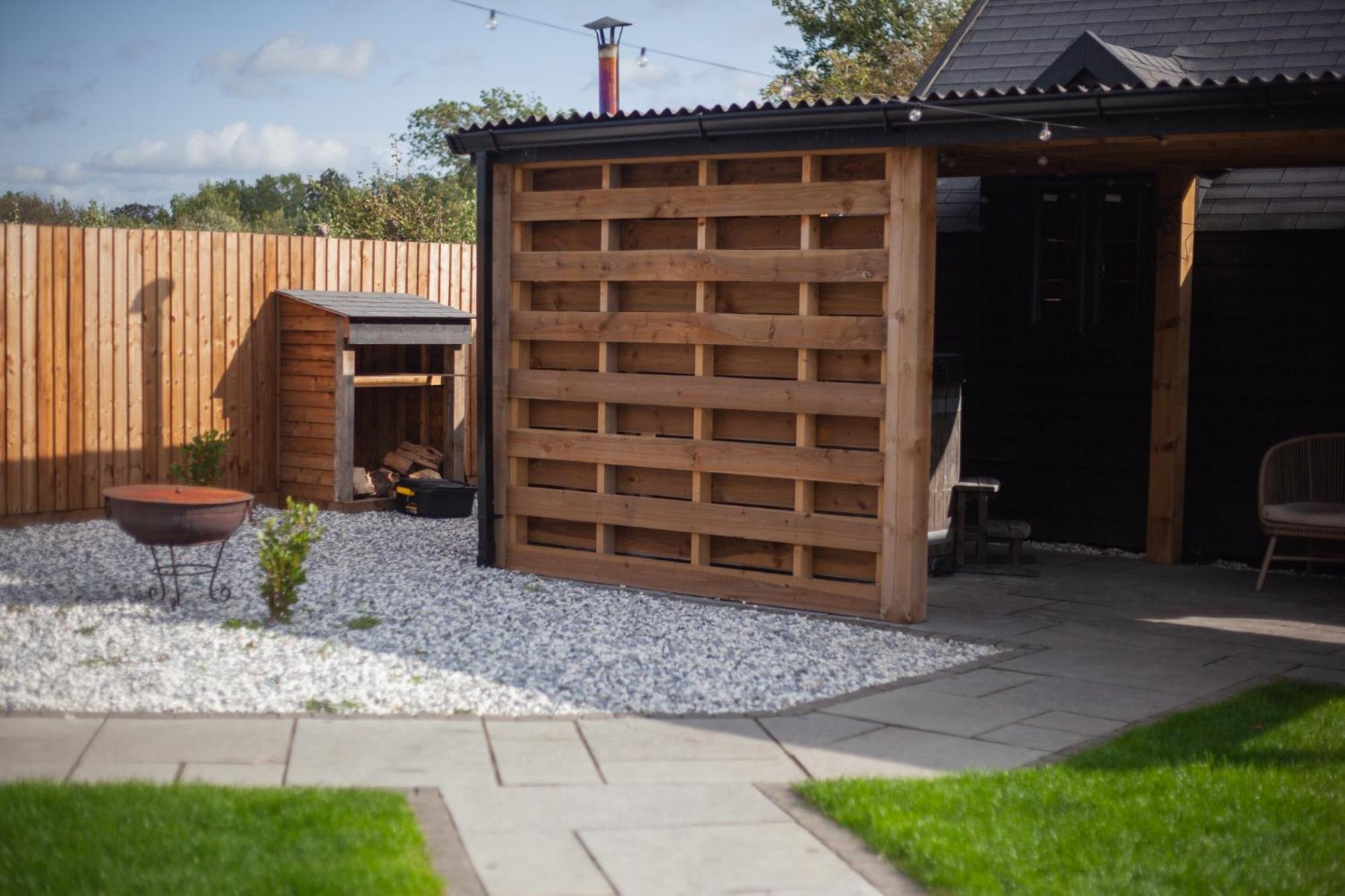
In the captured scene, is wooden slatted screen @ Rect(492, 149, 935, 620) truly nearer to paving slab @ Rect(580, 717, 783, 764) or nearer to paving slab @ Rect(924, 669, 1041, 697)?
paving slab @ Rect(924, 669, 1041, 697)

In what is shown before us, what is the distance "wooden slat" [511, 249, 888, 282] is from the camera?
808 centimetres

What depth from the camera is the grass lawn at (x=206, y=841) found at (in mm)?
3793

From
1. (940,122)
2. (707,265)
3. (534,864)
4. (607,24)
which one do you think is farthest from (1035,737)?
(607,24)

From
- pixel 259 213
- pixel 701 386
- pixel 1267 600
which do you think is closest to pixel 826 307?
pixel 701 386

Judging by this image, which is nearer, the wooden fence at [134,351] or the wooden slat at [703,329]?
the wooden slat at [703,329]

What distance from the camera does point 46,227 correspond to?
403 inches

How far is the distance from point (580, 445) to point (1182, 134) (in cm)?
411

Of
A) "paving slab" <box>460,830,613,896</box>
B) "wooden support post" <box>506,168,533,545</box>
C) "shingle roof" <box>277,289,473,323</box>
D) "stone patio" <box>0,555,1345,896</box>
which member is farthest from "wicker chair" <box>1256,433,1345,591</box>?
"paving slab" <box>460,830,613,896</box>

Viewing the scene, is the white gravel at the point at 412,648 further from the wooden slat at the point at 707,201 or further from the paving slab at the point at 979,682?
the wooden slat at the point at 707,201

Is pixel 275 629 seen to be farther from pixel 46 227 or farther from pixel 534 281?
pixel 46 227

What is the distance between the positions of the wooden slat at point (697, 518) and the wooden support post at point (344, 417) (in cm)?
265

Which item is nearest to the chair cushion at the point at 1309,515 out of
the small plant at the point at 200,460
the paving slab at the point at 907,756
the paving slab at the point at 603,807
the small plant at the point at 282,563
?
the paving slab at the point at 907,756

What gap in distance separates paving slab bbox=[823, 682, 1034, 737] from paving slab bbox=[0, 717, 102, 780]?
3.03 meters

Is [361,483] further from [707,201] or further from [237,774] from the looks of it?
[237,774]
